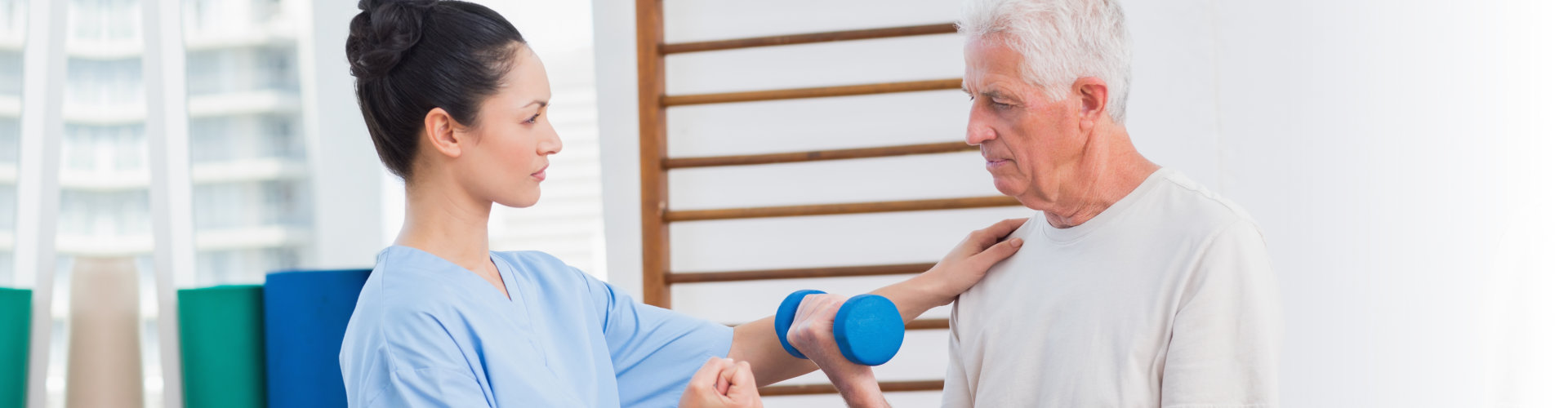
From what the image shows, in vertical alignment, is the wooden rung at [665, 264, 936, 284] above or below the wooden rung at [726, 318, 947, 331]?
above

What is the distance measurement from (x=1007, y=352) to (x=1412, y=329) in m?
0.88

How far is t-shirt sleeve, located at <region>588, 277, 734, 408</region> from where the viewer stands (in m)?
1.61

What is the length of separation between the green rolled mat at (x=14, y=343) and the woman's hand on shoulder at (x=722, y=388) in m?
1.14

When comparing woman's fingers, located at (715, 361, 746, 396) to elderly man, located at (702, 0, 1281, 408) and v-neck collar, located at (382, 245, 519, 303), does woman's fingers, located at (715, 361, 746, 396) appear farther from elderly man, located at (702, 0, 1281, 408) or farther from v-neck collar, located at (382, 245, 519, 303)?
v-neck collar, located at (382, 245, 519, 303)

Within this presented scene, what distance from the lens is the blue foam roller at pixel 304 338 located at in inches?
73.0

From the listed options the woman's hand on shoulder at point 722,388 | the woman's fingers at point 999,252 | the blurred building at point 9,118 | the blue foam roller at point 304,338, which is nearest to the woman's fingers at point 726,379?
the woman's hand on shoulder at point 722,388

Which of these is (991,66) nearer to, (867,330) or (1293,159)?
(867,330)

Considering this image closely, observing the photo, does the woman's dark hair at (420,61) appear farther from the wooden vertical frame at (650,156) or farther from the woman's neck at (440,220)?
the wooden vertical frame at (650,156)

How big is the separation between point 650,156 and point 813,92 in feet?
1.59

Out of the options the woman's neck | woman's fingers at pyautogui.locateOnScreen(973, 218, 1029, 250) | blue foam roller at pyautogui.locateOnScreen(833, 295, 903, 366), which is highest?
the woman's neck

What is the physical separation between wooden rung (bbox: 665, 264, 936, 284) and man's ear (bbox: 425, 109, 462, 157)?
1561 millimetres

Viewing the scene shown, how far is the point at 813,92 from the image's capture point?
9.09 feet

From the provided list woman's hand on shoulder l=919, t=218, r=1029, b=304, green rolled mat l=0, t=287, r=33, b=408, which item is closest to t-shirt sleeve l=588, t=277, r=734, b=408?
woman's hand on shoulder l=919, t=218, r=1029, b=304

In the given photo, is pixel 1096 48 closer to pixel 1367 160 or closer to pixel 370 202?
pixel 1367 160
